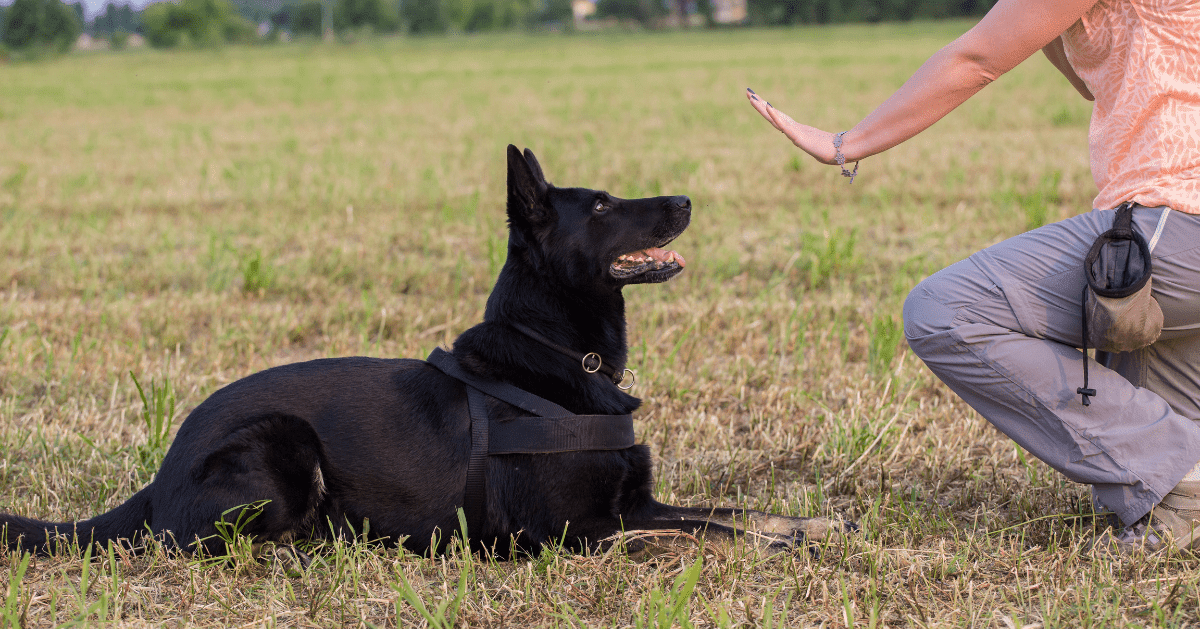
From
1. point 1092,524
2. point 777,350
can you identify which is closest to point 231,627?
point 1092,524

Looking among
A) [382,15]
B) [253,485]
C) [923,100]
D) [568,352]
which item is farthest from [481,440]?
[382,15]

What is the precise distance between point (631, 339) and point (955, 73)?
259 centimetres

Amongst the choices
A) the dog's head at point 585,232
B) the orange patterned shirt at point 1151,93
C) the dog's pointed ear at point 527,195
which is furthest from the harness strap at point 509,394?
the orange patterned shirt at point 1151,93

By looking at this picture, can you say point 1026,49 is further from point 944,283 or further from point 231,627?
point 231,627

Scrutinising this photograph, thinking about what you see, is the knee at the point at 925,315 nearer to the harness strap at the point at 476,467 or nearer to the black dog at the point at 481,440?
the black dog at the point at 481,440

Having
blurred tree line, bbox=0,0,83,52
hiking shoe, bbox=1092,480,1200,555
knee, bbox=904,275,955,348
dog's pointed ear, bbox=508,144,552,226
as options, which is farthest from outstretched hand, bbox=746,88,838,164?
blurred tree line, bbox=0,0,83,52

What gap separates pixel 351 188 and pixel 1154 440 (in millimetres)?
7889

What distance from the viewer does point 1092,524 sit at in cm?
286

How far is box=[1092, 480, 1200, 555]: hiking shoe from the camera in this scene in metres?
2.70

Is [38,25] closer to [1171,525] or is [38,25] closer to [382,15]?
[382,15]

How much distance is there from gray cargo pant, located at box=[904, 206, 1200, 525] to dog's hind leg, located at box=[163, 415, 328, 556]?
75.0 inches

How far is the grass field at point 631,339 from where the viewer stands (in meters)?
2.61

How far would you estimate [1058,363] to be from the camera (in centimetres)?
273

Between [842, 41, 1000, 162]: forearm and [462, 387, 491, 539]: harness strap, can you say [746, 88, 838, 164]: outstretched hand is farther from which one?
[462, 387, 491, 539]: harness strap
